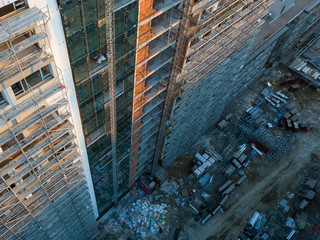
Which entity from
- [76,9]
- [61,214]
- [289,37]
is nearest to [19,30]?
[76,9]

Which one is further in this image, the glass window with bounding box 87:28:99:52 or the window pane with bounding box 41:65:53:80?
the glass window with bounding box 87:28:99:52

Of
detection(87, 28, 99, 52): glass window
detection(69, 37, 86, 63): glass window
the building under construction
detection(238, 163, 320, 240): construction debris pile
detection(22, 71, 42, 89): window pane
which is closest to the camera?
the building under construction

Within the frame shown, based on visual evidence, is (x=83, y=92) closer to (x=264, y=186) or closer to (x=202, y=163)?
(x=202, y=163)

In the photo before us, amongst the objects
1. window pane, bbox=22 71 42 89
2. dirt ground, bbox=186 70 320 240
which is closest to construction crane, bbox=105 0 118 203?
window pane, bbox=22 71 42 89

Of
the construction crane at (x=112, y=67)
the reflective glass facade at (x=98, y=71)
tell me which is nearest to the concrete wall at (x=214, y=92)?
the construction crane at (x=112, y=67)

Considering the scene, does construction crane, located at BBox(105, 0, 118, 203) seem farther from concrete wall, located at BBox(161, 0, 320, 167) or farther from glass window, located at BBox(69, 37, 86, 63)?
concrete wall, located at BBox(161, 0, 320, 167)

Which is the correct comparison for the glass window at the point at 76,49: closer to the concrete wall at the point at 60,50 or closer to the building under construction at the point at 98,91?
the building under construction at the point at 98,91

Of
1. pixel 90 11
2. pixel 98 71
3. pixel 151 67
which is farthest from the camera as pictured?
pixel 151 67

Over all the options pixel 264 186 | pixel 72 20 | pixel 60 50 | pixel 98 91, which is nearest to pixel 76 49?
pixel 60 50
